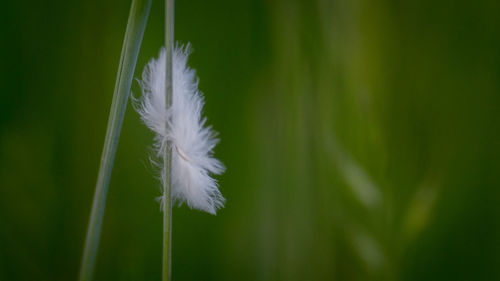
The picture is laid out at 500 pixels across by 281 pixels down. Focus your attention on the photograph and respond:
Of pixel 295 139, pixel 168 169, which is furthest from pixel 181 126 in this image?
pixel 295 139

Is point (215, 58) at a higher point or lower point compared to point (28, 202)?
higher

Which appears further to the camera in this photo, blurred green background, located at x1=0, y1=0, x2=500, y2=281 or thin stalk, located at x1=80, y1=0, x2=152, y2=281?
blurred green background, located at x1=0, y1=0, x2=500, y2=281

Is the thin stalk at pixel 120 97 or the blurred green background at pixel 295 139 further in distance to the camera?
the blurred green background at pixel 295 139

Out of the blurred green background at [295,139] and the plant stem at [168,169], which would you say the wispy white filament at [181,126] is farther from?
the blurred green background at [295,139]

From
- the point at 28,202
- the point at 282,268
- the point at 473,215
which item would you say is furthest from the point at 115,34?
the point at 473,215

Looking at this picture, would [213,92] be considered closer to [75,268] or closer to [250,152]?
[250,152]

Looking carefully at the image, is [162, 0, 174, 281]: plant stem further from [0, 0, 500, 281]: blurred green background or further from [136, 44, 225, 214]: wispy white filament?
[0, 0, 500, 281]: blurred green background

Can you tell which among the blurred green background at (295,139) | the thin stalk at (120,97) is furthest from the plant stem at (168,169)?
the blurred green background at (295,139)

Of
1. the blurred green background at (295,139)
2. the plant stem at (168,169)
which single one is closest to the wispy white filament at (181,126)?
the plant stem at (168,169)

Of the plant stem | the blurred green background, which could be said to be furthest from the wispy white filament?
the blurred green background
